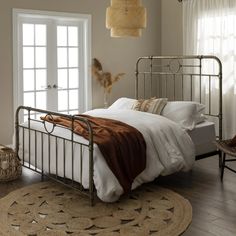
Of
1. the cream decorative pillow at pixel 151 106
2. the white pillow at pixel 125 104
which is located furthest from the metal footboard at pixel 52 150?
the white pillow at pixel 125 104

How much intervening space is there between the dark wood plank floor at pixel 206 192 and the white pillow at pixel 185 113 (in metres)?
0.57

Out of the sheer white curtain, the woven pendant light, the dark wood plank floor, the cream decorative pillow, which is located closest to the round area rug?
the dark wood plank floor

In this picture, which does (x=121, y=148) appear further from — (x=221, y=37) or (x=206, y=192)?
(x=221, y=37)

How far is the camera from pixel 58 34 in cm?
623

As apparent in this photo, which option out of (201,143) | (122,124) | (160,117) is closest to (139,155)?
(122,124)

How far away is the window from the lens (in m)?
5.87

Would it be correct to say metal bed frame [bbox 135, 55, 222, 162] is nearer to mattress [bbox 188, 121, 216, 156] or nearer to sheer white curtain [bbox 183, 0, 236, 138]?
sheer white curtain [bbox 183, 0, 236, 138]

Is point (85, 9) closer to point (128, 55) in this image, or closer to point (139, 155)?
point (128, 55)

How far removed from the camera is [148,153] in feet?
13.4

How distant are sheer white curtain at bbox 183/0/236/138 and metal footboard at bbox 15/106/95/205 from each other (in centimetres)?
284

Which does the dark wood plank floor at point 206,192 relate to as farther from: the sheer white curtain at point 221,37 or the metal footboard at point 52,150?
the sheer white curtain at point 221,37

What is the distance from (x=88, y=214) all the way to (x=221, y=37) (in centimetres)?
381

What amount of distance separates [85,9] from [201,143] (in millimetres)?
2918

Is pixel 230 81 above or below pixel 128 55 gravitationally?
below
